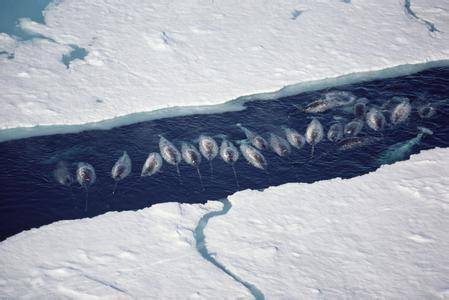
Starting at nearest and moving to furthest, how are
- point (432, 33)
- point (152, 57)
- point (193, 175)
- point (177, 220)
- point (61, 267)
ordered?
point (61, 267), point (177, 220), point (193, 175), point (152, 57), point (432, 33)

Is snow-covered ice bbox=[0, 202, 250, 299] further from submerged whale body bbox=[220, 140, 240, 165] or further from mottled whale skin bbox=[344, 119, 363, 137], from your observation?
mottled whale skin bbox=[344, 119, 363, 137]

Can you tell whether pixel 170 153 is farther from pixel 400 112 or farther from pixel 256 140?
pixel 400 112

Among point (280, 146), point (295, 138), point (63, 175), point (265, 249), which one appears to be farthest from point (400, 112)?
point (63, 175)

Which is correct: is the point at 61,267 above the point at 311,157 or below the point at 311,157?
below

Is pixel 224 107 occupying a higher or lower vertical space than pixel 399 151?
lower

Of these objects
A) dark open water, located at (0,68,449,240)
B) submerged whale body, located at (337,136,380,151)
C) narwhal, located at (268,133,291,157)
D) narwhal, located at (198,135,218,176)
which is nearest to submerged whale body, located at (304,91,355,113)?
dark open water, located at (0,68,449,240)

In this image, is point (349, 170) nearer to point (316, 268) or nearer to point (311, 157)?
point (311, 157)

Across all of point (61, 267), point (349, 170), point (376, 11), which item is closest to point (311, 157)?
point (349, 170)
